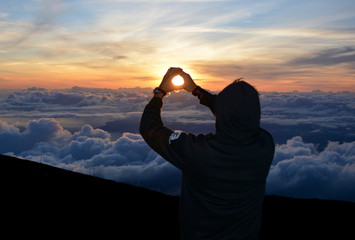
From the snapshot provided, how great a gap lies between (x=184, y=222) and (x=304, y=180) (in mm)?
159730

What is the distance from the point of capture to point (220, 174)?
1359 millimetres

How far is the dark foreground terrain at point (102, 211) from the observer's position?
3.13m

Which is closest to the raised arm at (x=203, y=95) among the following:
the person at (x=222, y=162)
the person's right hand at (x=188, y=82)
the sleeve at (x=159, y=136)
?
the person's right hand at (x=188, y=82)

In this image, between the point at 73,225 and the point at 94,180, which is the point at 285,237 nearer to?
the point at 73,225

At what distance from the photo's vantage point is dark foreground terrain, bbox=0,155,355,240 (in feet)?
10.3

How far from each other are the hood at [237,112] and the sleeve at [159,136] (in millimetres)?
220

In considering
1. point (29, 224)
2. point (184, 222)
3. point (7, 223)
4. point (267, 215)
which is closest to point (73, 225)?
point (29, 224)

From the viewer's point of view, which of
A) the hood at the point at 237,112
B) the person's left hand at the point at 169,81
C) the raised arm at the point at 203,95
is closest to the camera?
the hood at the point at 237,112

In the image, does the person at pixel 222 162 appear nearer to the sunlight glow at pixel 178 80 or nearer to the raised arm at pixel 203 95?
the sunlight glow at pixel 178 80

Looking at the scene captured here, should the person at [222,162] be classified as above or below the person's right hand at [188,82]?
below

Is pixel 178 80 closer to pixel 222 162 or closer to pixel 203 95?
pixel 203 95

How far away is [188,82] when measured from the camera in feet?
5.99

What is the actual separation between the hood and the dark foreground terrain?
2.47m

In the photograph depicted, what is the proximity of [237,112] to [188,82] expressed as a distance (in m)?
0.61
